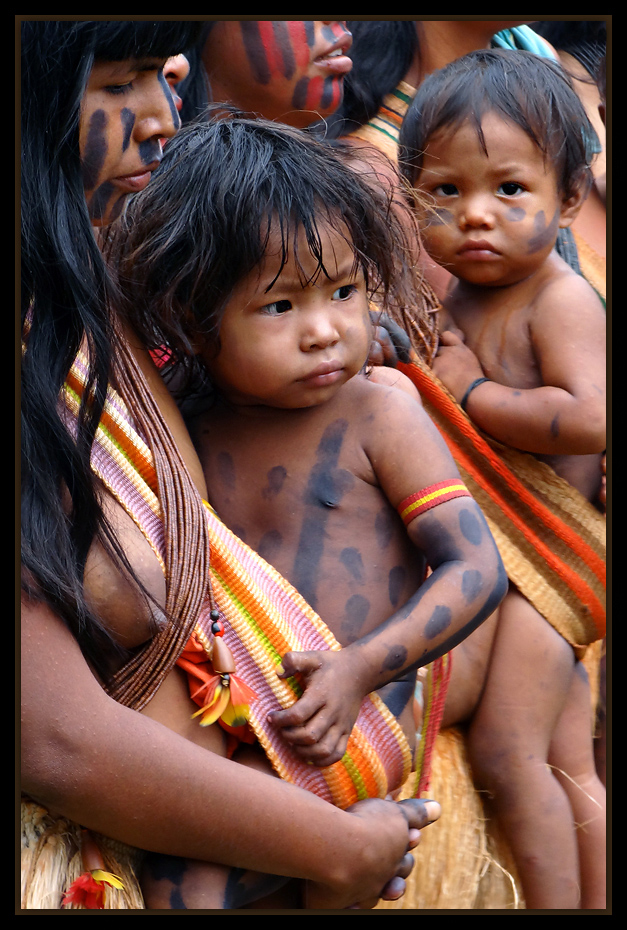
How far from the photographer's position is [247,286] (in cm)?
131

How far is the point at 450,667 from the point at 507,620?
0.22m

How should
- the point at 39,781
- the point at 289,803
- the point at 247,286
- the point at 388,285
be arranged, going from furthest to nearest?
the point at 388,285 → the point at 247,286 → the point at 289,803 → the point at 39,781

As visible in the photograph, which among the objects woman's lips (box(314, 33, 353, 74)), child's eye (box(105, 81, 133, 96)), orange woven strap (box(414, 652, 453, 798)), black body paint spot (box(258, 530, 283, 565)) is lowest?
orange woven strap (box(414, 652, 453, 798))

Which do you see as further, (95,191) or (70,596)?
(95,191)

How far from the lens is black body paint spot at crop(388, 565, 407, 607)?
55.4 inches

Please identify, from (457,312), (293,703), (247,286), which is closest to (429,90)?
(457,312)

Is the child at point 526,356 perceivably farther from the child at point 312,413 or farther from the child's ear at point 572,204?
the child at point 312,413

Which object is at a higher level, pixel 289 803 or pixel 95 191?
pixel 95 191

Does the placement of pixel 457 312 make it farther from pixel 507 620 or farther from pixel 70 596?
pixel 70 596

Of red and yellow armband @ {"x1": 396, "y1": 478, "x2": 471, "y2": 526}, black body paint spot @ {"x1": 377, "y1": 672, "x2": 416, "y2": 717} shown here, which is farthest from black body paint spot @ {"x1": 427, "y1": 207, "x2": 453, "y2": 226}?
black body paint spot @ {"x1": 377, "y1": 672, "x2": 416, "y2": 717}

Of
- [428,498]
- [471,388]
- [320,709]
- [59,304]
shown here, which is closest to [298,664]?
[320,709]

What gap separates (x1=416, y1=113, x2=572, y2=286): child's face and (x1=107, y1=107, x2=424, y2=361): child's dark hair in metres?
0.37

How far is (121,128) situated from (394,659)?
0.76 m

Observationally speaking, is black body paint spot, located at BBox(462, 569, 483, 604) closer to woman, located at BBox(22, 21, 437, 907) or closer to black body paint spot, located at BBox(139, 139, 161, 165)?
woman, located at BBox(22, 21, 437, 907)
